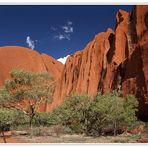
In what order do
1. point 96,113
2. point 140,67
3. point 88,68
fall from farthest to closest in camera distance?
point 88,68
point 140,67
point 96,113

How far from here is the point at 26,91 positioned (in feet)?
81.8

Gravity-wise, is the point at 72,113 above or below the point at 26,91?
below

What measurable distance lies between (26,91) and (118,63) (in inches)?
410

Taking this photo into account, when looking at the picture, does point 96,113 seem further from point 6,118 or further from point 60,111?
point 6,118

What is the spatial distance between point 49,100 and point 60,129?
1.91 metres

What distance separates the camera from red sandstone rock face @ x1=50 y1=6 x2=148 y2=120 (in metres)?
24.6

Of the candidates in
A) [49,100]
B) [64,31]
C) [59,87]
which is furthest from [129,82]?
[59,87]

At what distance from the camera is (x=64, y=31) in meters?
17.3

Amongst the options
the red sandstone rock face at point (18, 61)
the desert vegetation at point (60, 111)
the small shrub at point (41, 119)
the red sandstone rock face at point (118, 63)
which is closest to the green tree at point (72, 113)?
the desert vegetation at point (60, 111)

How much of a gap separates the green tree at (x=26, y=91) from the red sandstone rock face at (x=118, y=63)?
491 centimetres

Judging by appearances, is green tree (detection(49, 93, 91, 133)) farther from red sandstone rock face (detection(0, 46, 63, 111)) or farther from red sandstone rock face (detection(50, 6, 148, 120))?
red sandstone rock face (detection(0, 46, 63, 111))

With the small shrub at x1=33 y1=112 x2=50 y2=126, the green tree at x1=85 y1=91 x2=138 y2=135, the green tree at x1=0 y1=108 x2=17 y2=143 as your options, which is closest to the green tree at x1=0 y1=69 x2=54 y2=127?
the small shrub at x1=33 y1=112 x2=50 y2=126

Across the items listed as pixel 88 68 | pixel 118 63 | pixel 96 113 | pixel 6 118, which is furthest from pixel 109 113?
pixel 88 68

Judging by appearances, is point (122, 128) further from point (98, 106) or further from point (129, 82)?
point (129, 82)
